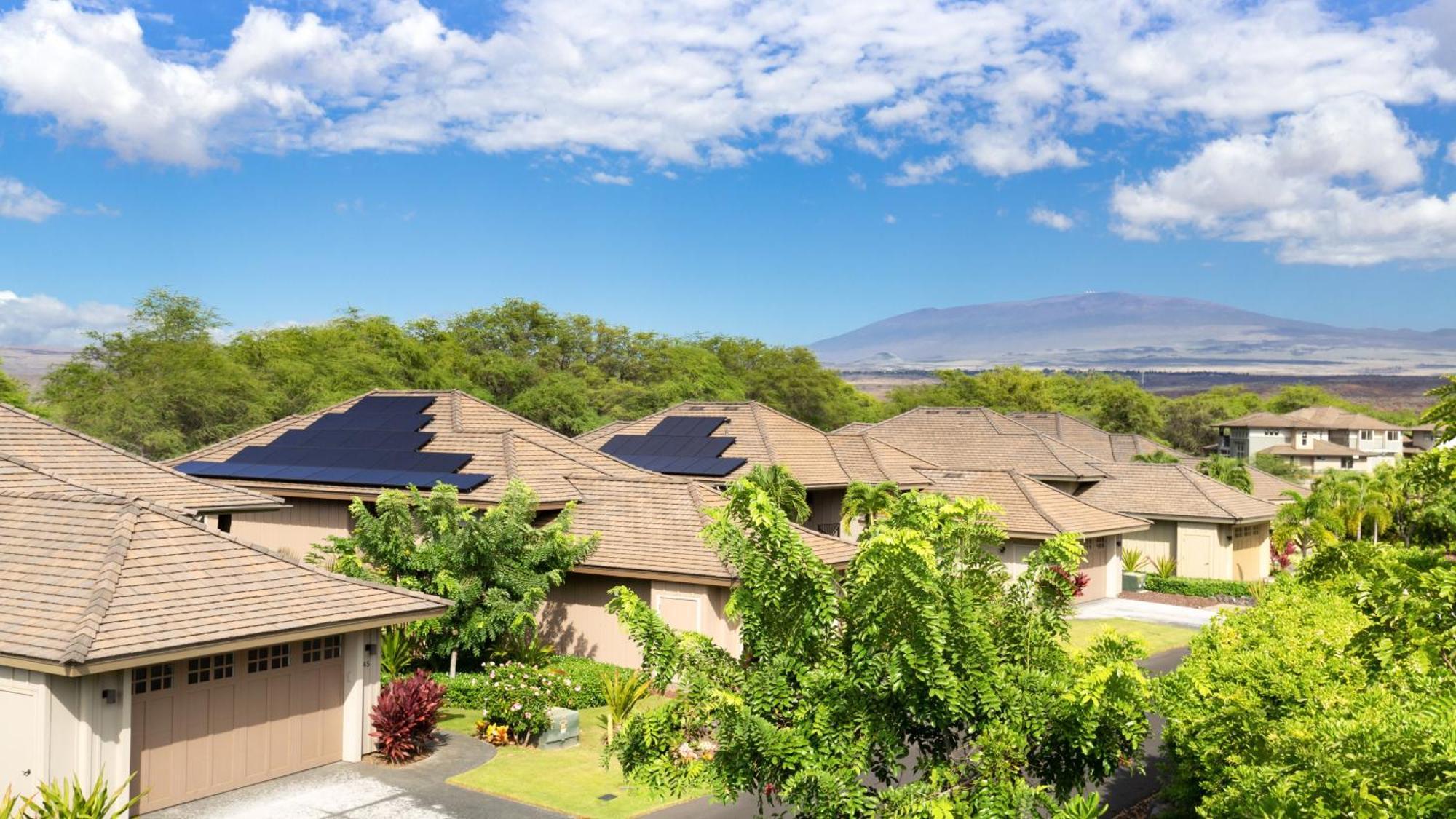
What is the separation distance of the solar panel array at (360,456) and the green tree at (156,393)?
35.3 m

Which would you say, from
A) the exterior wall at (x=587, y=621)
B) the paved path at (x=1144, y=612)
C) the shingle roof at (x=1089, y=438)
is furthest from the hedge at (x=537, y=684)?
the shingle roof at (x=1089, y=438)

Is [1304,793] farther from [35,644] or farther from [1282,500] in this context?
[1282,500]

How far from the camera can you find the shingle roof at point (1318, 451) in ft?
389

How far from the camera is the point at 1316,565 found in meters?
17.7

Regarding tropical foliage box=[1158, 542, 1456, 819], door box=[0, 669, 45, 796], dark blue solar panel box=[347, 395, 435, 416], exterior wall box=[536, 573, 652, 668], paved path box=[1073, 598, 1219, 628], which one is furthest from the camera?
paved path box=[1073, 598, 1219, 628]

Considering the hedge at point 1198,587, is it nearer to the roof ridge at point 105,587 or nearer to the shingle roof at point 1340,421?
the roof ridge at point 105,587

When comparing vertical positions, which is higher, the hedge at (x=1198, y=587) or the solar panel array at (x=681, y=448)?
the solar panel array at (x=681, y=448)

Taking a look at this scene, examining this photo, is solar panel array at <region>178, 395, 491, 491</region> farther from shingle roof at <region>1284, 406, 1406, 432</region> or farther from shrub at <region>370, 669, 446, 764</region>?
shingle roof at <region>1284, 406, 1406, 432</region>

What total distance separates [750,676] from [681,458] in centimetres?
2837

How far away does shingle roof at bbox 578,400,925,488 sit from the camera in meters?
38.6

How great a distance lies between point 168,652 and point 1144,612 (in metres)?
31.3

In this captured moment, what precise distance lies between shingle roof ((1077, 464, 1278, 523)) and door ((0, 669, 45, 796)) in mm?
39059

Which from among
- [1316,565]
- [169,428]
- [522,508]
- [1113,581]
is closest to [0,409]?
[522,508]

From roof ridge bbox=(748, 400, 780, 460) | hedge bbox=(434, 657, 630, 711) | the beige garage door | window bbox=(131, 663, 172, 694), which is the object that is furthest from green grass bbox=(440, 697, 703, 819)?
roof ridge bbox=(748, 400, 780, 460)
